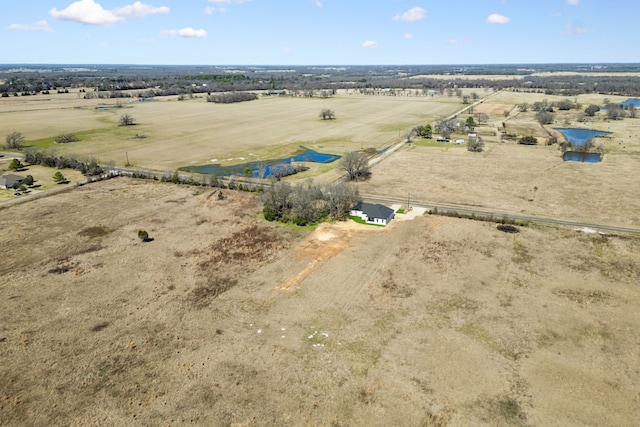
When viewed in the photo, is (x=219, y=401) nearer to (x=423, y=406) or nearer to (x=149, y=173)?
(x=423, y=406)

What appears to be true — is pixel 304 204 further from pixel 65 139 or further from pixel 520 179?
pixel 65 139

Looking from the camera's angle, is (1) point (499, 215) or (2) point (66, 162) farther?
(2) point (66, 162)

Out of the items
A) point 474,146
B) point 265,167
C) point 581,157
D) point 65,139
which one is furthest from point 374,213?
point 65,139

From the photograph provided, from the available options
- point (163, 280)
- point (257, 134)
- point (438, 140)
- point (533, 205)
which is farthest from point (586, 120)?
point (163, 280)

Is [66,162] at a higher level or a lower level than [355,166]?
lower

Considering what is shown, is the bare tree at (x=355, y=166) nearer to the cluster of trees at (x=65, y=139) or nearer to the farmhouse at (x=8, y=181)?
the farmhouse at (x=8, y=181)

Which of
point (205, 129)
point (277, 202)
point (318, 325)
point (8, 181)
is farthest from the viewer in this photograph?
point (205, 129)
